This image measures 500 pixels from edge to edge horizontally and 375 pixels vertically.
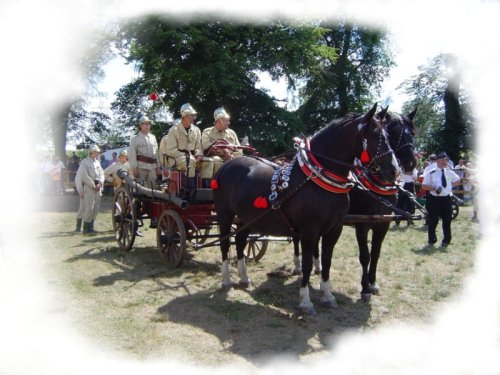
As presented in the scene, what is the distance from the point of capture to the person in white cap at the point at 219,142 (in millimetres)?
7490

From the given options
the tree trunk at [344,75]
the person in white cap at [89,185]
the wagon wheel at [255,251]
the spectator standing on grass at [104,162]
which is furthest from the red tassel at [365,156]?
the tree trunk at [344,75]

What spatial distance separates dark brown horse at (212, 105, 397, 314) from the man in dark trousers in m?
5.12

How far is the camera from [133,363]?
159 inches

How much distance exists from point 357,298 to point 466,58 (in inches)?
138

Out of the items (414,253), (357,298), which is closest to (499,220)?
(414,253)

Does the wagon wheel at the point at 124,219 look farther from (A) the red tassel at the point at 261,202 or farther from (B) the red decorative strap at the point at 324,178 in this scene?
(B) the red decorative strap at the point at 324,178

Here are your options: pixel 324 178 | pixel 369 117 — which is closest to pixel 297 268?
pixel 324 178

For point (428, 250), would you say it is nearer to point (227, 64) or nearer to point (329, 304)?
point (329, 304)

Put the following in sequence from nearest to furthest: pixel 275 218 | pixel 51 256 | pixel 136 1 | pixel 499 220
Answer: pixel 136 1
pixel 275 218
pixel 51 256
pixel 499 220

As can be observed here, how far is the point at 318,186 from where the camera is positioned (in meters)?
5.30

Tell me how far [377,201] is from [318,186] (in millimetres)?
1284

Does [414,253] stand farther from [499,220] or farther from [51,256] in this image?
[51,256]

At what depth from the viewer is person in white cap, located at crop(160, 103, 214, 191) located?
24.2 ft

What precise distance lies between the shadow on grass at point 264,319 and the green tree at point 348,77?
23.5 meters
